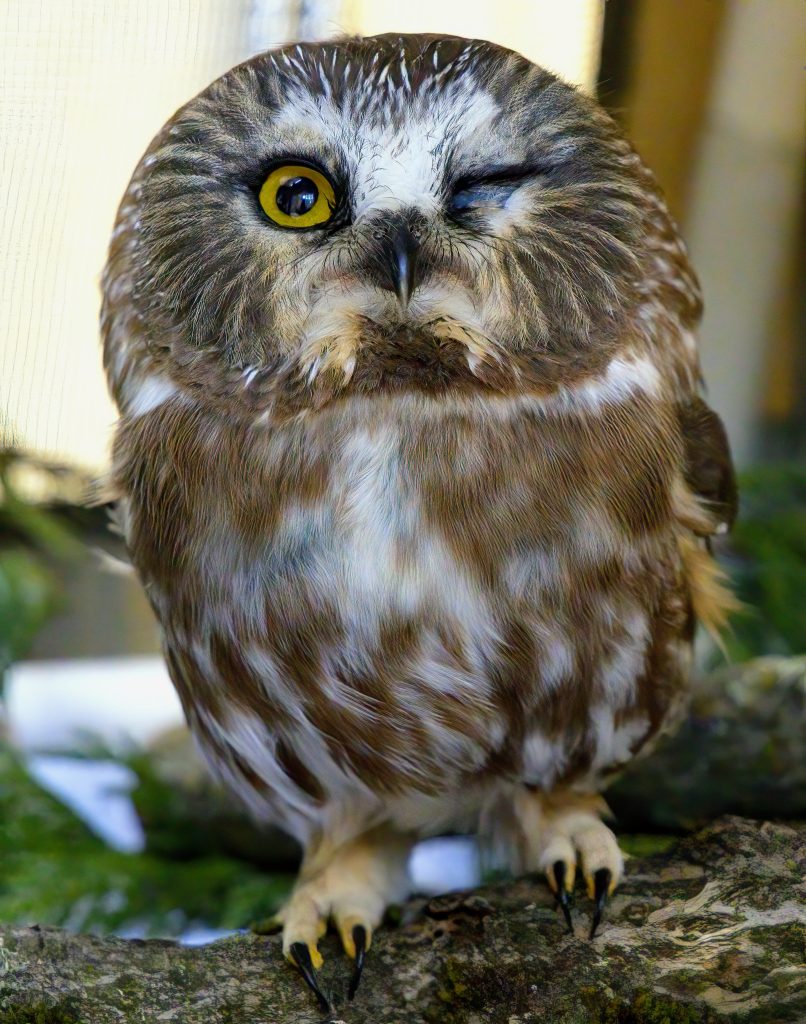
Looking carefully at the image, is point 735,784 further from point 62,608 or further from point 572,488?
point 62,608

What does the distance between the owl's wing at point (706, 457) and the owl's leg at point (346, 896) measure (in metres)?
0.73

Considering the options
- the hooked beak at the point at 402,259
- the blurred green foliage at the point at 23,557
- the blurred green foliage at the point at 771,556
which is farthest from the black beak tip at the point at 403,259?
the blurred green foliage at the point at 771,556

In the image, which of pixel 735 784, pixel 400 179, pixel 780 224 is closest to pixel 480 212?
pixel 400 179

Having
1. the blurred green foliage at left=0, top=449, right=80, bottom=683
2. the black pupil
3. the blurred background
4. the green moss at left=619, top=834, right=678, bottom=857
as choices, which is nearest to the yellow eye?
the black pupil

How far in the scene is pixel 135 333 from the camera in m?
1.32

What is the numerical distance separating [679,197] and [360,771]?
1.14 m

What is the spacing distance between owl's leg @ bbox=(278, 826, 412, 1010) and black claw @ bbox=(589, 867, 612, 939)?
0.30m

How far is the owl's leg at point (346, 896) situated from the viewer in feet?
4.38

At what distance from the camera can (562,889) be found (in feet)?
4.42

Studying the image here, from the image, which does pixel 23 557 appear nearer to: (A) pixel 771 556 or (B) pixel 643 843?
(B) pixel 643 843

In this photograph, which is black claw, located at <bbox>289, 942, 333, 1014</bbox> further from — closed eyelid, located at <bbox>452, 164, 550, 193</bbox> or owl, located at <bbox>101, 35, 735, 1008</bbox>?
closed eyelid, located at <bbox>452, 164, 550, 193</bbox>

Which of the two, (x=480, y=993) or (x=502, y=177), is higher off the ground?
(x=502, y=177)

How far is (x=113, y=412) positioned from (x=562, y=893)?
0.92 meters

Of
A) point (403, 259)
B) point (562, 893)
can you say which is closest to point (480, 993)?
point (562, 893)
